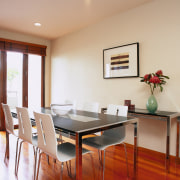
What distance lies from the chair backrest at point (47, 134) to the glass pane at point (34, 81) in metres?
3.37

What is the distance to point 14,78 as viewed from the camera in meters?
4.77

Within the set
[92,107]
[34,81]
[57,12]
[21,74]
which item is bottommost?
[92,107]

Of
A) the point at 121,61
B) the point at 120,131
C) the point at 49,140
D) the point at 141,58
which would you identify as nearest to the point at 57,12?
the point at 121,61

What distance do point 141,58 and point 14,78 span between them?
11.0ft

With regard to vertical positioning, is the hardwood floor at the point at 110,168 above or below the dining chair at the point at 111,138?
below

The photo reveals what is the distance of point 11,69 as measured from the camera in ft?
15.4

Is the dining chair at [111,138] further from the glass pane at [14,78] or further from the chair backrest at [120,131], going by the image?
the glass pane at [14,78]

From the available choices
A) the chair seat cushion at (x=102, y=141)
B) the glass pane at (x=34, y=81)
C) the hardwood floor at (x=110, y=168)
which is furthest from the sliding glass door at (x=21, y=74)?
the chair seat cushion at (x=102, y=141)

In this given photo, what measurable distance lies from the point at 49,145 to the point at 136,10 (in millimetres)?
2726

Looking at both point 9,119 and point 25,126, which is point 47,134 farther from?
point 9,119

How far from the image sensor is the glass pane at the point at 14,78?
4684 mm

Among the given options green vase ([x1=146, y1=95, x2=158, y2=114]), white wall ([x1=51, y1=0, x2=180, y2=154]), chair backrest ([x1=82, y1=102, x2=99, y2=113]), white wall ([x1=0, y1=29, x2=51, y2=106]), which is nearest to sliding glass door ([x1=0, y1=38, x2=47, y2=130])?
white wall ([x1=0, y1=29, x2=51, y2=106])

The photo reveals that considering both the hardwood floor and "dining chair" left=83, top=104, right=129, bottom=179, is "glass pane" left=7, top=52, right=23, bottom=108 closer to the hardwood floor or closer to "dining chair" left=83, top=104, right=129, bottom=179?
the hardwood floor

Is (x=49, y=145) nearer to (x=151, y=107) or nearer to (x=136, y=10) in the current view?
(x=151, y=107)
